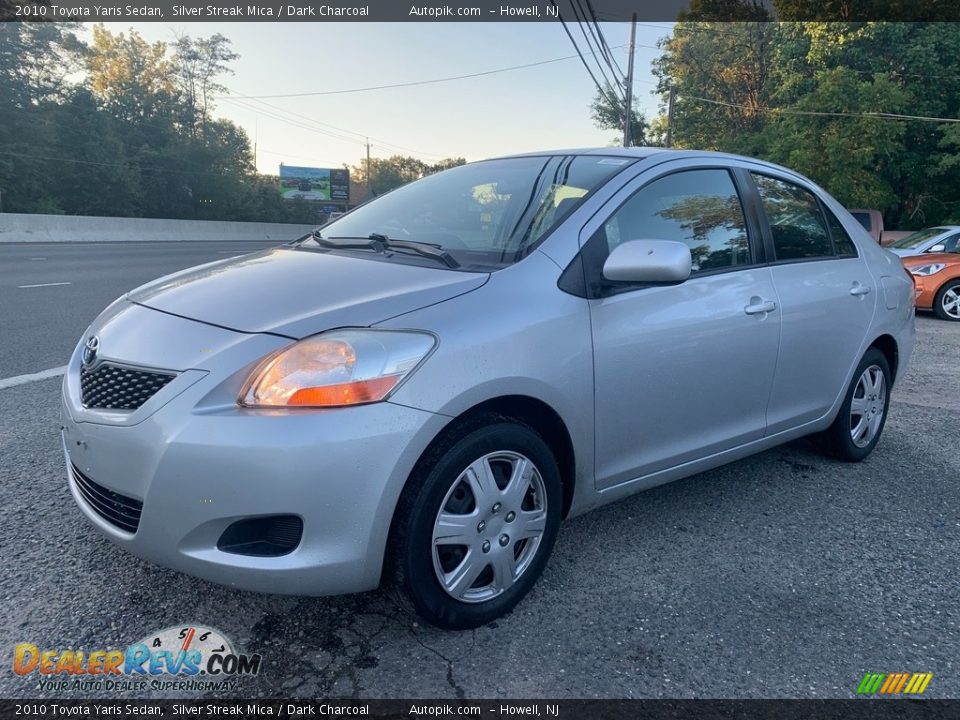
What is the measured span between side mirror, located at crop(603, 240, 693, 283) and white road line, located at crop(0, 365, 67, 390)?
4.08m

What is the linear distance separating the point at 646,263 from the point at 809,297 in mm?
1378

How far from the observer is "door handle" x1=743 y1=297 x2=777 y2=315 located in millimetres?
3186

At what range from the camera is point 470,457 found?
7.41 feet

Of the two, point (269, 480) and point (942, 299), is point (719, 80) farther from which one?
point (269, 480)

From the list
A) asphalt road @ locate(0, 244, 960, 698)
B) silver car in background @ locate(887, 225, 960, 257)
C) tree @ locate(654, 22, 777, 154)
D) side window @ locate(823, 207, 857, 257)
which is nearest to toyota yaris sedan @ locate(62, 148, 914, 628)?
asphalt road @ locate(0, 244, 960, 698)

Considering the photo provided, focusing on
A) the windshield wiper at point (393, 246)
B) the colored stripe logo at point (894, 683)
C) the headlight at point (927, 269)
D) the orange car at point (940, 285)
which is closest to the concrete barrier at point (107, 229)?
the headlight at point (927, 269)

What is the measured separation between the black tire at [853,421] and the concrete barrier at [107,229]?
1709 cm

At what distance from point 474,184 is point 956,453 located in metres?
3.32

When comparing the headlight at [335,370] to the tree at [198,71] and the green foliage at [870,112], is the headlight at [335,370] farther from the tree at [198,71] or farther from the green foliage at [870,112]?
the tree at [198,71]

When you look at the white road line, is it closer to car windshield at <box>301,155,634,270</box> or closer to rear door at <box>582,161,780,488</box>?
car windshield at <box>301,155,634,270</box>

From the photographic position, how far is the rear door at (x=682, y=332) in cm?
269

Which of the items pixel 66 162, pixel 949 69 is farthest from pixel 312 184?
pixel 949 69

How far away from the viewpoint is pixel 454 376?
7.20ft

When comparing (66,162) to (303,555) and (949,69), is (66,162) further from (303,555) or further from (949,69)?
(303,555)
